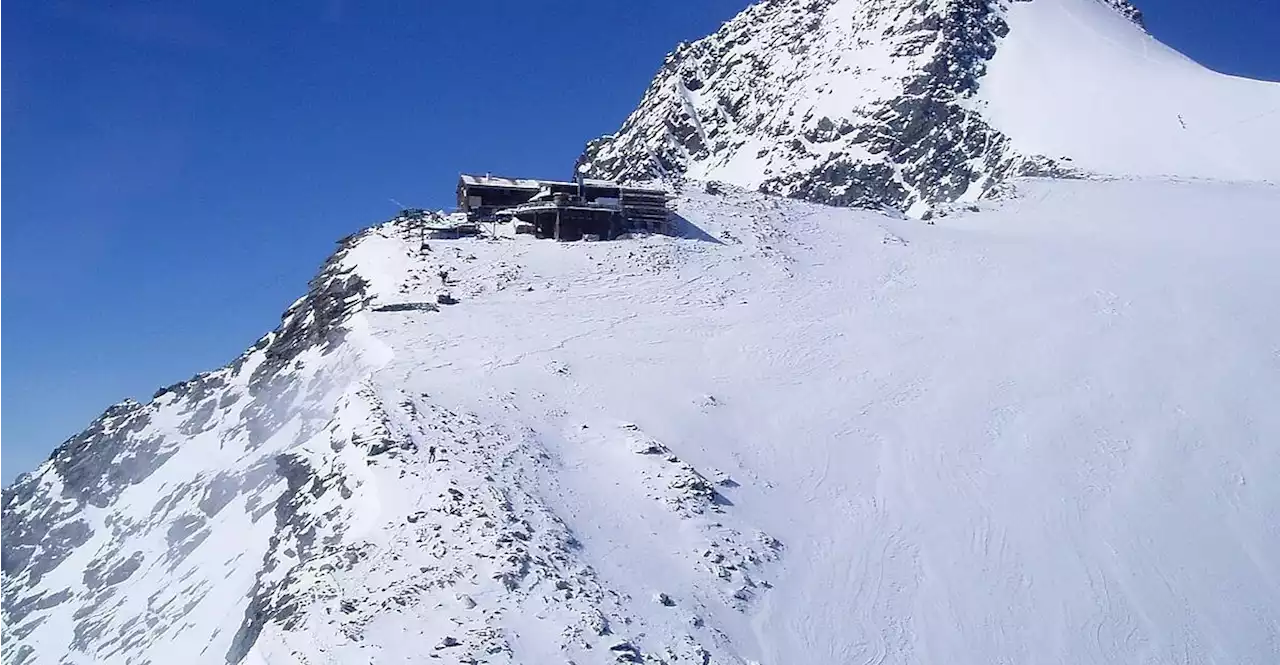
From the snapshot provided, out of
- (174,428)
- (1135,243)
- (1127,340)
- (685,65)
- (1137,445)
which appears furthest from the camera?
(685,65)

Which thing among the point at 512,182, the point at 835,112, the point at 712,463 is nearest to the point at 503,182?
the point at 512,182

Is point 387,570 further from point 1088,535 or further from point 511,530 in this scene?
point 1088,535

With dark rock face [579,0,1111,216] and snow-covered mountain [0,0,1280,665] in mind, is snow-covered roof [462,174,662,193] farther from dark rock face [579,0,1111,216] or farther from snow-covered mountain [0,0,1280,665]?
dark rock face [579,0,1111,216]

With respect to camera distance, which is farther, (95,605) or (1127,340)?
(1127,340)

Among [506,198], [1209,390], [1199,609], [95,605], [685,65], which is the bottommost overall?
[95,605]

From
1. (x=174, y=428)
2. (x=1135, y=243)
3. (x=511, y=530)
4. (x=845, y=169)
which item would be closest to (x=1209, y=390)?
(x=1135, y=243)

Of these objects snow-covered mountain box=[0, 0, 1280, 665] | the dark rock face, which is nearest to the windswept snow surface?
the dark rock face

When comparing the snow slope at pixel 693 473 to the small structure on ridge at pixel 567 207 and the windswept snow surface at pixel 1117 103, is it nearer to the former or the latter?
the small structure on ridge at pixel 567 207

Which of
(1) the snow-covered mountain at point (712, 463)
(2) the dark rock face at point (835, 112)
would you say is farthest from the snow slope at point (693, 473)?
(2) the dark rock face at point (835, 112)

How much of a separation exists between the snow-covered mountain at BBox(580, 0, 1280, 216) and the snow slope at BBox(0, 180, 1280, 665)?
33.8m

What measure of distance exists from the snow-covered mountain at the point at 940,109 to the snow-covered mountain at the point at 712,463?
2252 centimetres

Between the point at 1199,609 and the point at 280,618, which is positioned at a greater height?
the point at 280,618

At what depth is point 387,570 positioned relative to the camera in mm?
20359

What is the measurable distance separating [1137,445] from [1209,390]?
5.89 meters
